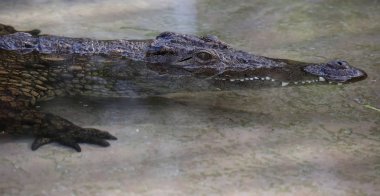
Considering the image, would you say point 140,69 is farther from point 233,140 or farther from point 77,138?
point 233,140

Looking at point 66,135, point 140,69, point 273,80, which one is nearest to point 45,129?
A: point 66,135

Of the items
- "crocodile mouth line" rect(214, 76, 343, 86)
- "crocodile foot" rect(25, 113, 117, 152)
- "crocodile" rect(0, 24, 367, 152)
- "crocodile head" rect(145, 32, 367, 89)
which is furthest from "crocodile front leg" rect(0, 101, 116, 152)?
"crocodile mouth line" rect(214, 76, 343, 86)

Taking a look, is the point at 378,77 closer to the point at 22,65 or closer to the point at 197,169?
the point at 197,169

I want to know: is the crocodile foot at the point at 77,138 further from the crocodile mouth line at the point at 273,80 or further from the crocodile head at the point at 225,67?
the crocodile mouth line at the point at 273,80

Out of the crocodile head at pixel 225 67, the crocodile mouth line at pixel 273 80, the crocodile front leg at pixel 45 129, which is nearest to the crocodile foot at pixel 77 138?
the crocodile front leg at pixel 45 129

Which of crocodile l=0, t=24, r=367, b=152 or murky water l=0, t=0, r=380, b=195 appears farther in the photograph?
crocodile l=0, t=24, r=367, b=152

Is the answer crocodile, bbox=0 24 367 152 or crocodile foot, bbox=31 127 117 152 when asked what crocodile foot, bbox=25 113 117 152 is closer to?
crocodile foot, bbox=31 127 117 152
